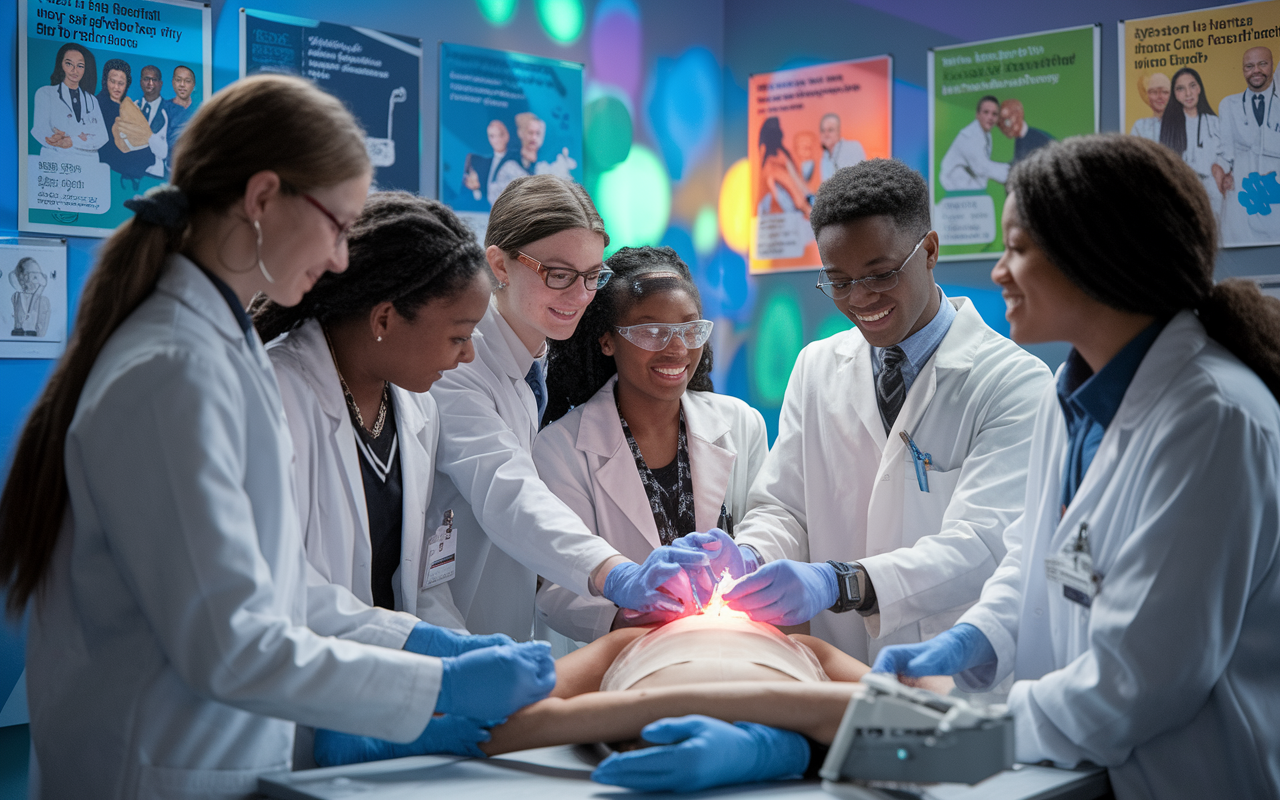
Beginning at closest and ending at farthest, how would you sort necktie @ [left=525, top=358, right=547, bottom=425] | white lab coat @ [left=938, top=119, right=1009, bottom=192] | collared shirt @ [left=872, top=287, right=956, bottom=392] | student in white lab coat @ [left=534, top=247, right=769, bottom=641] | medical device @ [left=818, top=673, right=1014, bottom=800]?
medical device @ [left=818, top=673, right=1014, bottom=800] → collared shirt @ [left=872, top=287, right=956, bottom=392] → student in white lab coat @ [left=534, top=247, right=769, bottom=641] → necktie @ [left=525, top=358, right=547, bottom=425] → white lab coat @ [left=938, top=119, right=1009, bottom=192]

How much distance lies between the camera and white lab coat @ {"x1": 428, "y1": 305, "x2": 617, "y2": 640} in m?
1.99

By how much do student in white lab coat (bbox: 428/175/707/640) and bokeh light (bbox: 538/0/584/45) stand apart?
183cm

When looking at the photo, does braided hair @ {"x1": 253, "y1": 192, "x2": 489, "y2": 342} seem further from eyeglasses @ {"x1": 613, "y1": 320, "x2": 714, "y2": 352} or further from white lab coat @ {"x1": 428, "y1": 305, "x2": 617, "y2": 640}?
eyeglasses @ {"x1": 613, "y1": 320, "x2": 714, "y2": 352}

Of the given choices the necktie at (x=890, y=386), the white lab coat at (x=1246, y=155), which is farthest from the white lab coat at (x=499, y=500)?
the white lab coat at (x=1246, y=155)

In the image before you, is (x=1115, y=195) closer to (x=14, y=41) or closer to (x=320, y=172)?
(x=320, y=172)

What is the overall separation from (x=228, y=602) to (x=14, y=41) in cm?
246

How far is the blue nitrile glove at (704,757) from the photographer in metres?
1.29

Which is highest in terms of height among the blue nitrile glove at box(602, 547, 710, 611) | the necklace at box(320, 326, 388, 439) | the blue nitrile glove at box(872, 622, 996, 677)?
the necklace at box(320, 326, 388, 439)

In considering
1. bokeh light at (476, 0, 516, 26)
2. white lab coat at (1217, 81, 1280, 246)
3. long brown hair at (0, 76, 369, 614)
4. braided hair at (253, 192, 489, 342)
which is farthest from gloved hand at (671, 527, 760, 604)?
bokeh light at (476, 0, 516, 26)

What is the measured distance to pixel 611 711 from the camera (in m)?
1.51

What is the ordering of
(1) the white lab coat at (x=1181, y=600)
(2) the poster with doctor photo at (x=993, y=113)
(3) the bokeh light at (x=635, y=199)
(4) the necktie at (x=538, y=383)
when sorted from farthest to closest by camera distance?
(3) the bokeh light at (x=635, y=199) < (2) the poster with doctor photo at (x=993, y=113) < (4) the necktie at (x=538, y=383) < (1) the white lab coat at (x=1181, y=600)

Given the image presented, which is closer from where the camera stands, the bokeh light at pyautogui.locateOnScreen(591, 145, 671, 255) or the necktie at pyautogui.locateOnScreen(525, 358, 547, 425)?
the necktie at pyautogui.locateOnScreen(525, 358, 547, 425)

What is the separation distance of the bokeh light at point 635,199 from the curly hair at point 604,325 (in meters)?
1.60

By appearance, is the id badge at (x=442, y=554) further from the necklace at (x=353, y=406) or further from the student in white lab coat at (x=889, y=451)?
the student in white lab coat at (x=889, y=451)
